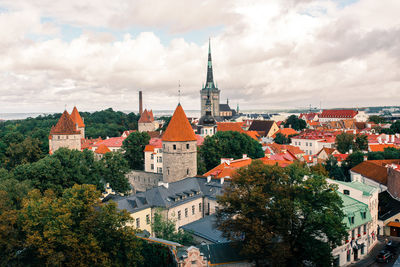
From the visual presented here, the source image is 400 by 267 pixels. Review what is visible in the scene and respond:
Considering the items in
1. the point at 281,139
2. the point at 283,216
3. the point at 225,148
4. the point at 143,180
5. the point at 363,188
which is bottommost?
the point at 143,180

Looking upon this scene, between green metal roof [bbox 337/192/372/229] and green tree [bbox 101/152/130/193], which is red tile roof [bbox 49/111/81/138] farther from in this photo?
green metal roof [bbox 337/192/372/229]

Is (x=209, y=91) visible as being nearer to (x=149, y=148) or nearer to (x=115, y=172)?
(x=149, y=148)

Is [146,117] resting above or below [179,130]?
above

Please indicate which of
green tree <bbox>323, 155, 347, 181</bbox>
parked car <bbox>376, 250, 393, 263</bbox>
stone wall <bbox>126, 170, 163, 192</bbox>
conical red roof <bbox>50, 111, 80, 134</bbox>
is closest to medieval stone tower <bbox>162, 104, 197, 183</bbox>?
stone wall <bbox>126, 170, 163, 192</bbox>

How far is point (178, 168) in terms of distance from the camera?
3941cm

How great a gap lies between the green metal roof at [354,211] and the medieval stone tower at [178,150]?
1742cm

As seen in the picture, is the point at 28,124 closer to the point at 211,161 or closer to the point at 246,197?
the point at 211,161

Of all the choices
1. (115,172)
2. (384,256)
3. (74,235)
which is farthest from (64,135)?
(384,256)

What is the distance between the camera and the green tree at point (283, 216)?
20.2 meters

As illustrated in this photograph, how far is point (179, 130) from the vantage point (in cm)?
3944

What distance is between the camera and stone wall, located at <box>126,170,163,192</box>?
4684cm

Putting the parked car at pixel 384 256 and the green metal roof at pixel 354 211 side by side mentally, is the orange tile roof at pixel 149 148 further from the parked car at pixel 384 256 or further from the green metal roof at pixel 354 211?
the parked car at pixel 384 256

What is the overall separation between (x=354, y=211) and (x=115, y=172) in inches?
1066

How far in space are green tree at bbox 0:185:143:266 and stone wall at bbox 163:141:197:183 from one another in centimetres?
1860
